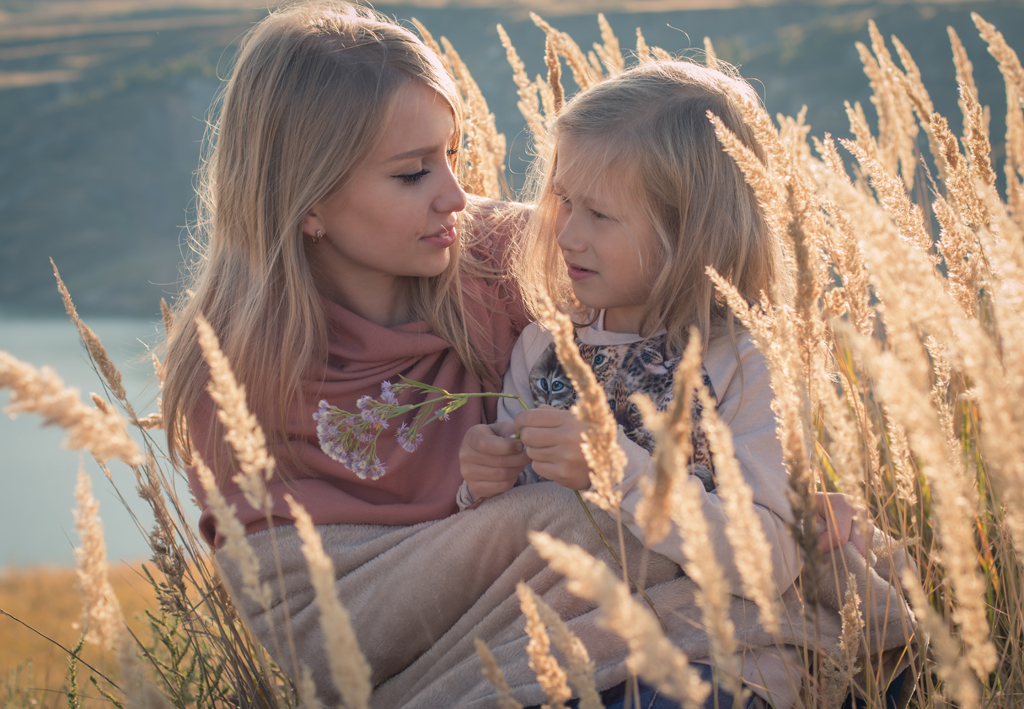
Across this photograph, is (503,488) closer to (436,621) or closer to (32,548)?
(436,621)

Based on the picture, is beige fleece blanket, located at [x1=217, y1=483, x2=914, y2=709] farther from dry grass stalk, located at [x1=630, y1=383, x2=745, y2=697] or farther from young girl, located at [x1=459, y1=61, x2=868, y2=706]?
dry grass stalk, located at [x1=630, y1=383, x2=745, y2=697]

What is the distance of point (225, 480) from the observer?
5.08 feet

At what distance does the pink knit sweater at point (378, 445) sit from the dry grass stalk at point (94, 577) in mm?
774

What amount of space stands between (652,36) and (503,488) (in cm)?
3242

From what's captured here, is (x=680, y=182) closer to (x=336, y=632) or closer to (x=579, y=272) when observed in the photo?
(x=579, y=272)

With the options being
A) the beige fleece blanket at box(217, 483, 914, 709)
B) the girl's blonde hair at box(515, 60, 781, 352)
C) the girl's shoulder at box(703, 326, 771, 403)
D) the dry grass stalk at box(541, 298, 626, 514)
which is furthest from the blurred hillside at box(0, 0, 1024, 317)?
the dry grass stalk at box(541, 298, 626, 514)

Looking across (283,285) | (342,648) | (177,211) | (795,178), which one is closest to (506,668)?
(342,648)

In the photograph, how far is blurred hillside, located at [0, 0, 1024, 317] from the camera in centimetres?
1814

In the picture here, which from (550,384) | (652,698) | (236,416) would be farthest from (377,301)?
(236,416)

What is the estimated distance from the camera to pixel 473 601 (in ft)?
4.68

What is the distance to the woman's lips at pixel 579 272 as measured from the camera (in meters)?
1.50

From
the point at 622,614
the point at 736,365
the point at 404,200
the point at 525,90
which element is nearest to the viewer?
the point at 622,614

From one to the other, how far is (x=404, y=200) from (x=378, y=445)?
55 cm

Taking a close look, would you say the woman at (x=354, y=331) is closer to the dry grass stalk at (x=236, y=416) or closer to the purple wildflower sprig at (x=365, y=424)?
the purple wildflower sprig at (x=365, y=424)
